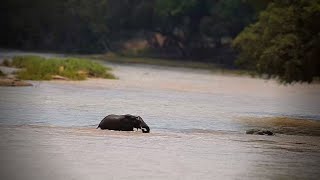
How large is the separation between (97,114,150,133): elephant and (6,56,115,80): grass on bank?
64.1 feet

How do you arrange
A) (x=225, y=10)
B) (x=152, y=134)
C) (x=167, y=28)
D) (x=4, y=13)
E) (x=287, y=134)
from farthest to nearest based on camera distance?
(x=167, y=28)
(x=225, y=10)
(x=4, y=13)
(x=287, y=134)
(x=152, y=134)

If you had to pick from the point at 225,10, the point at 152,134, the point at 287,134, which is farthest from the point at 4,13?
the point at 225,10

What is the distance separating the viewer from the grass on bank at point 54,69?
127 feet

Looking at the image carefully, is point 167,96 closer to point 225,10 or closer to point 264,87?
point 264,87

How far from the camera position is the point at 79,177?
11367 mm

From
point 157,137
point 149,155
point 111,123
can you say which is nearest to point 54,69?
point 111,123

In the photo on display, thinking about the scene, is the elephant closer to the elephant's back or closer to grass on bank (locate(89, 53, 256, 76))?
the elephant's back

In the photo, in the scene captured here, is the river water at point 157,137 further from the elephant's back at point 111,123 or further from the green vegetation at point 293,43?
the green vegetation at point 293,43

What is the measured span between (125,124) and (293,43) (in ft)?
44.4

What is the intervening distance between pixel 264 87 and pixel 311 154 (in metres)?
27.2

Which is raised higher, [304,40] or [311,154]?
[304,40]

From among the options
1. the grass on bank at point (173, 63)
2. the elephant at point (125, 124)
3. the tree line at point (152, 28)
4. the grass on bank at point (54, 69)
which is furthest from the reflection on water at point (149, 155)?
the grass on bank at point (173, 63)

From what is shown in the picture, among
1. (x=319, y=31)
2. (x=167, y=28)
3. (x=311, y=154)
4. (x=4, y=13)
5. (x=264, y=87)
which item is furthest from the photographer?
(x=167, y=28)

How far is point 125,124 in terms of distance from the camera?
1827 centimetres
